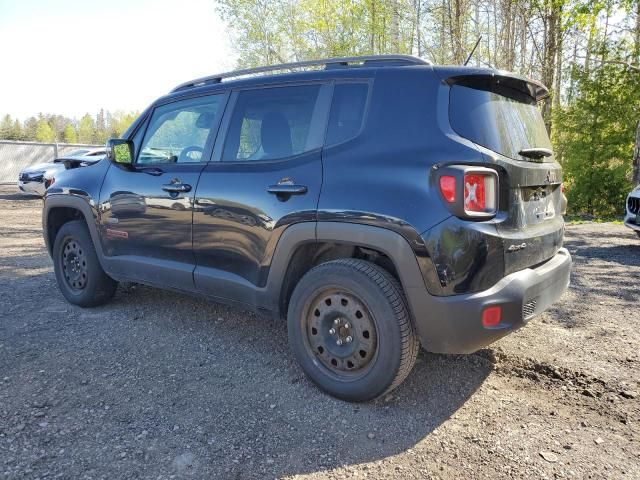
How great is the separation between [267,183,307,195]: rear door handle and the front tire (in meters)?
0.47

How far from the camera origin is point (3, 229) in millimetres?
9938

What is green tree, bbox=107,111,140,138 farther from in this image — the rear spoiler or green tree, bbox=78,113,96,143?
the rear spoiler

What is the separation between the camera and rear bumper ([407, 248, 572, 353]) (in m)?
2.54

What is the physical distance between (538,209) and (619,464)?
1424 millimetres

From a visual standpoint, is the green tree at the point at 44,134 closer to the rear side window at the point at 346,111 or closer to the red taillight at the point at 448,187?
the rear side window at the point at 346,111

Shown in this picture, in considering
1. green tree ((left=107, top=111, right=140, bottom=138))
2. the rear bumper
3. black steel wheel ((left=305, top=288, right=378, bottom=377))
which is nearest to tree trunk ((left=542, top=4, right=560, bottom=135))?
the rear bumper

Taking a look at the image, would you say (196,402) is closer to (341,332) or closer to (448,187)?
(341,332)

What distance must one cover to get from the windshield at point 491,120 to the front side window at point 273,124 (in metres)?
0.85

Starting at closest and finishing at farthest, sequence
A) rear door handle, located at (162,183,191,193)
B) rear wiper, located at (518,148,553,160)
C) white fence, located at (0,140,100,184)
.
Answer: rear wiper, located at (518,148,553,160), rear door handle, located at (162,183,191,193), white fence, located at (0,140,100,184)

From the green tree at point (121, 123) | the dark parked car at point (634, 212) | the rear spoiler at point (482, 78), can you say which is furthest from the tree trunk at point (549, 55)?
the green tree at point (121, 123)

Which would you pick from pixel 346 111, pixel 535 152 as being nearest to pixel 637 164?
pixel 535 152

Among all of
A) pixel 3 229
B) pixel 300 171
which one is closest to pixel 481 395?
pixel 300 171

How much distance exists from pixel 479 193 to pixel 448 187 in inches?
6.9

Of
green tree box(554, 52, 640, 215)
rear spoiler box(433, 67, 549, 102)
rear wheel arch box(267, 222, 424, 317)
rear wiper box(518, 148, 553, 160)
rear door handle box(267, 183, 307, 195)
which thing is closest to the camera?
rear wheel arch box(267, 222, 424, 317)
